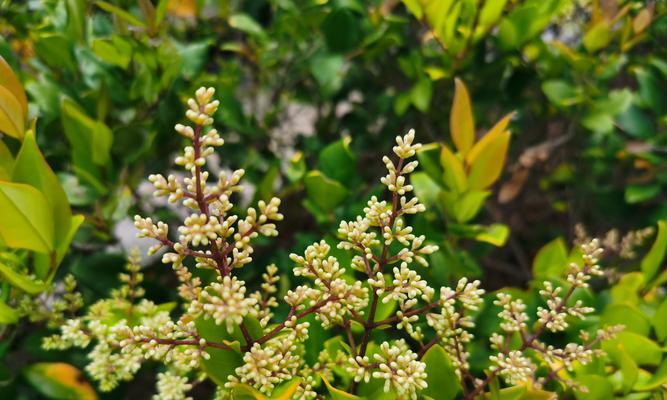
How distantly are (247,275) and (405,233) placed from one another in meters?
0.52

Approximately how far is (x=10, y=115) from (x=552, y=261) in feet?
2.71

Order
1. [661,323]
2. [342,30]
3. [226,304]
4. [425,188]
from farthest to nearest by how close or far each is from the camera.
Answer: [342,30] → [425,188] → [661,323] → [226,304]

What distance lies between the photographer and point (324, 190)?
2.84 ft

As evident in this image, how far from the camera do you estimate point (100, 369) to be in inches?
27.4

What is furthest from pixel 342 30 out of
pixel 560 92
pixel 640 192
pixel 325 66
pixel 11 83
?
pixel 640 192

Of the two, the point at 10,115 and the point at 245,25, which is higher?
the point at 245,25

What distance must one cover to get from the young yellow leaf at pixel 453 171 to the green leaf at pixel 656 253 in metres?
0.30

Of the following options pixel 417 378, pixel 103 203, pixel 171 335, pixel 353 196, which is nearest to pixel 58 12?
pixel 103 203

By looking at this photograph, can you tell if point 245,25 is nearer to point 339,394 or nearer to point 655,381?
point 339,394

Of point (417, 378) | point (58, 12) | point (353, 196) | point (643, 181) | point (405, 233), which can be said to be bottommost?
point (417, 378)

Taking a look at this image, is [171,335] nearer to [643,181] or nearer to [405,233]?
[405,233]

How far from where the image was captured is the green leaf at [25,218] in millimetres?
594

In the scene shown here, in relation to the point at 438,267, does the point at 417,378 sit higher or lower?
lower

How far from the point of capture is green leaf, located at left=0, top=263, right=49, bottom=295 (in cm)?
61
